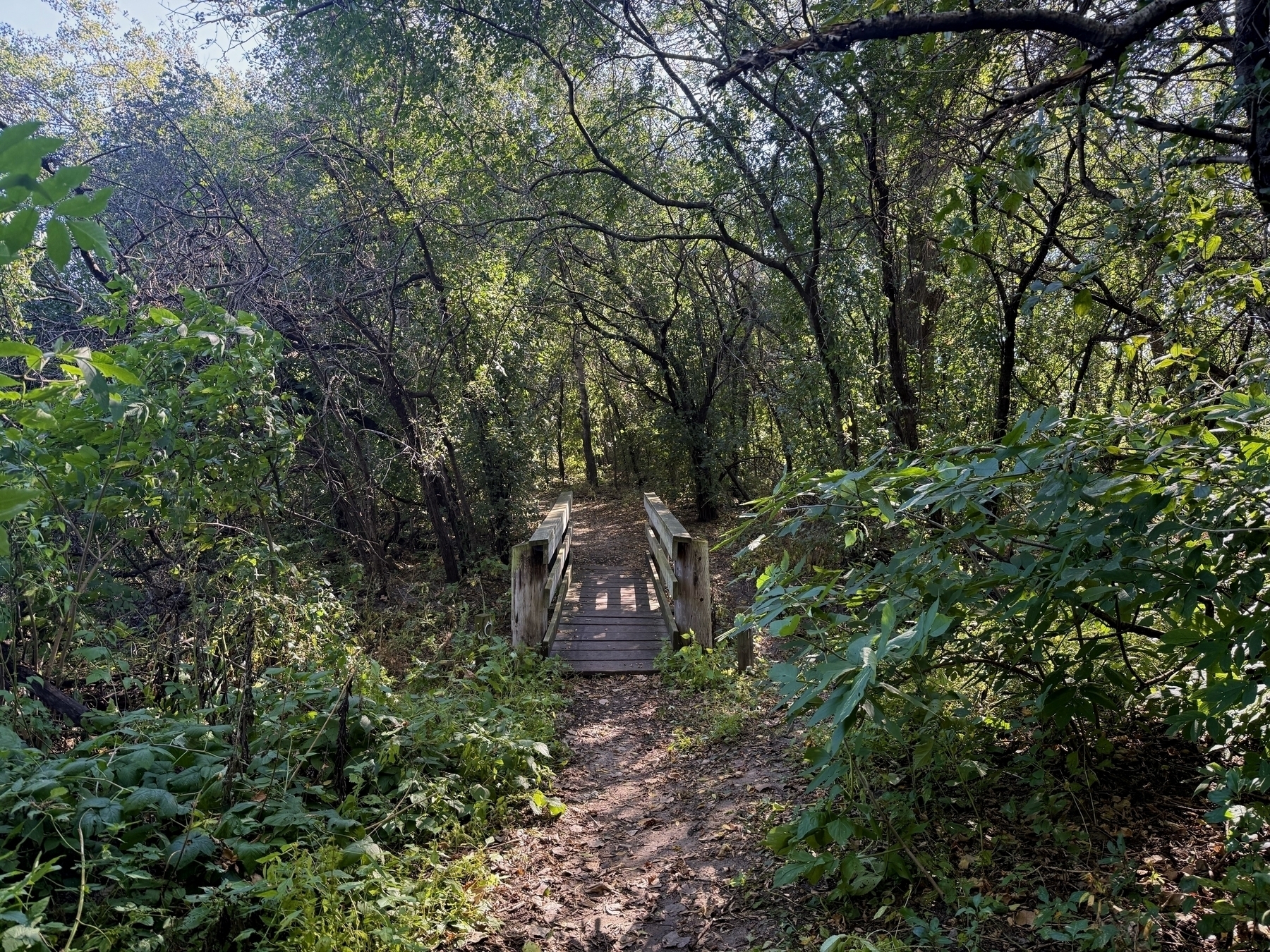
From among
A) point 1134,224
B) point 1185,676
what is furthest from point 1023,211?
point 1185,676

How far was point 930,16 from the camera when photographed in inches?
149

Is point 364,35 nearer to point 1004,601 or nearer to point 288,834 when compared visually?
point 288,834

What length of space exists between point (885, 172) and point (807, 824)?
6.33 m

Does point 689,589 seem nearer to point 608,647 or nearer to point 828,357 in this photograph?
point 608,647

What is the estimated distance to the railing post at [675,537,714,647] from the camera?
7209mm

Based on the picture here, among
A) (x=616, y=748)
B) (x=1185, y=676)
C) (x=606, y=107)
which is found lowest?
(x=616, y=748)

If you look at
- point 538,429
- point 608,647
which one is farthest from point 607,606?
point 538,429

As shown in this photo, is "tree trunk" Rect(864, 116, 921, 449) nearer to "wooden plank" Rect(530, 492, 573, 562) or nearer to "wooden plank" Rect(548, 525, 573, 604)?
"wooden plank" Rect(530, 492, 573, 562)

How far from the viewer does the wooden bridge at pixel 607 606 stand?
701 centimetres

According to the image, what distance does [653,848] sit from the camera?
3.96 metres

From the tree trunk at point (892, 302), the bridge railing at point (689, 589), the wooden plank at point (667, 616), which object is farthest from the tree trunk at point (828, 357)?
the wooden plank at point (667, 616)

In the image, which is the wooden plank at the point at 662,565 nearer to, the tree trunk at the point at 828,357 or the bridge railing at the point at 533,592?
the bridge railing at the point at 533,592

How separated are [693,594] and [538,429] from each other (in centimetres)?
590

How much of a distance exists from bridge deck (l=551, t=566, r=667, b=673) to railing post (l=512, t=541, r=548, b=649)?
0.47 meters
